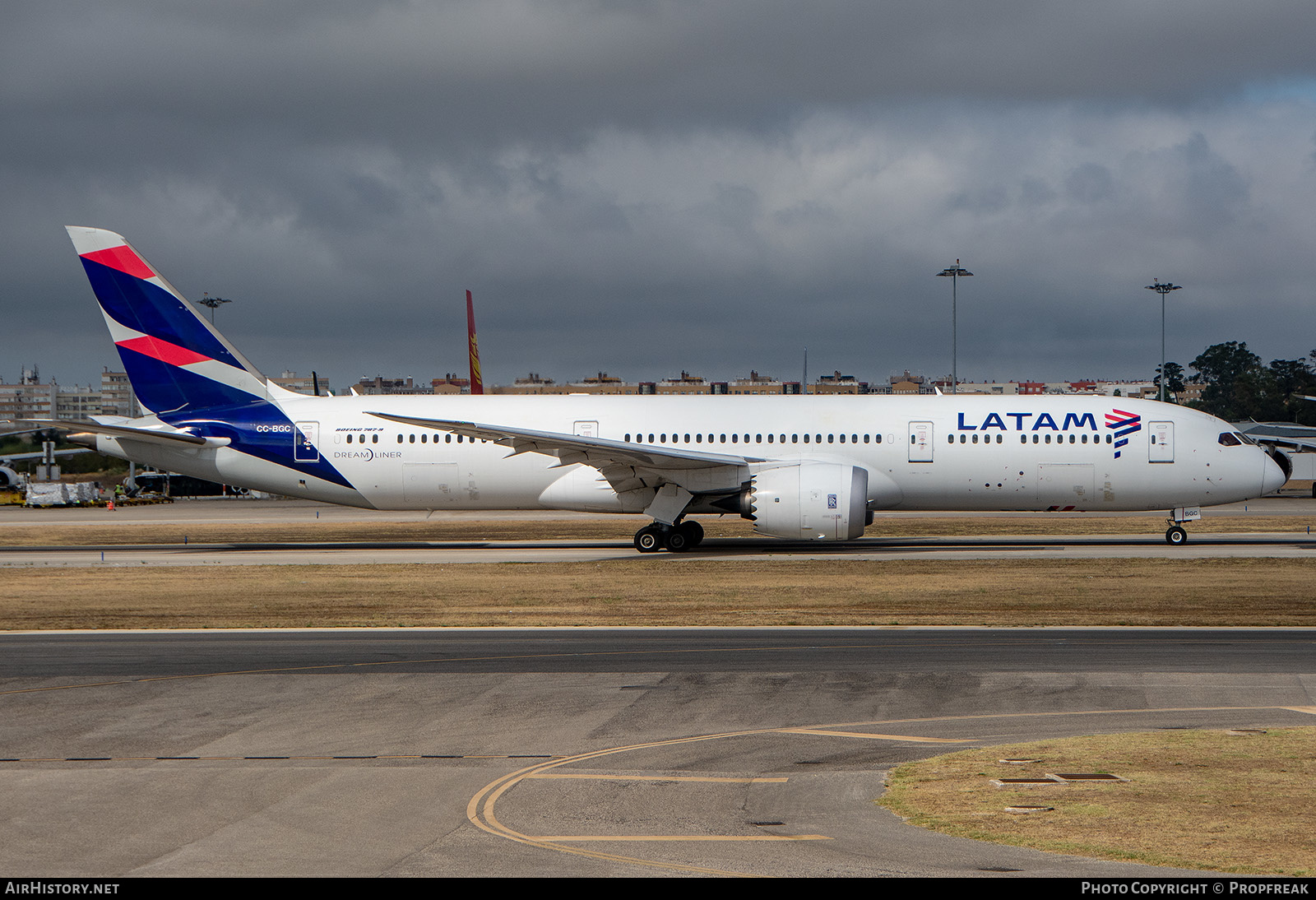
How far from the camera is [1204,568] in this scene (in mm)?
27516

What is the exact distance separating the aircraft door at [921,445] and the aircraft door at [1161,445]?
6.16 metres

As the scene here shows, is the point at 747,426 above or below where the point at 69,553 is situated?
above

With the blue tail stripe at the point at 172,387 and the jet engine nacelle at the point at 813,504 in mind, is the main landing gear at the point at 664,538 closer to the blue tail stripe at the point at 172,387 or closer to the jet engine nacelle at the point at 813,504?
the jet engine nacelle at the point at 813,504

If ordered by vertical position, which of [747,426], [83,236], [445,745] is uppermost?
[83,236]

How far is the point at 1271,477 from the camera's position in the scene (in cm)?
3303

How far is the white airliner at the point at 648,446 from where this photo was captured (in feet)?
108

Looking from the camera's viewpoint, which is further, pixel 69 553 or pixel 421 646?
pixel 69 553

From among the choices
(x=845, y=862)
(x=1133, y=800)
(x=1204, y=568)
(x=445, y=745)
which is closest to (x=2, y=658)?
(x=445, y=745)

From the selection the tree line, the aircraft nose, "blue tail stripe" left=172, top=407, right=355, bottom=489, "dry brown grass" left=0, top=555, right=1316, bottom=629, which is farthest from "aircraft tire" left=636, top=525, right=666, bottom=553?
the tree line

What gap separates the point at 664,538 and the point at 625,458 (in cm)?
309

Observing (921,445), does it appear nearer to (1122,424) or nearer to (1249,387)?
(1122,424)

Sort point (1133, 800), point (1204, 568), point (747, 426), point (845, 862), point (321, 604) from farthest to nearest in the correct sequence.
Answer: point (747, 426) < point (1204, 568) < point (321, 604) < point (1133, 800) < point (845, 862)

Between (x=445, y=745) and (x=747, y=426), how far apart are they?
23.1 m
